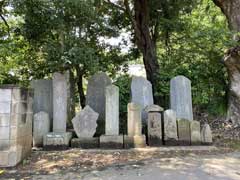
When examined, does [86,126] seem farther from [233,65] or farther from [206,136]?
[233,65]

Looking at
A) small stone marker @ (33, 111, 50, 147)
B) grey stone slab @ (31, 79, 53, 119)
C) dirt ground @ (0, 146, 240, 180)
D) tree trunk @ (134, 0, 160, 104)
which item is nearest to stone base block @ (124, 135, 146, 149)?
dirt ground @ (0, 146, 240, 180)

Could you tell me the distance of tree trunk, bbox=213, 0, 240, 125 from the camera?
22.8ft

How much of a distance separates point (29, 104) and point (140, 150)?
2303 mm

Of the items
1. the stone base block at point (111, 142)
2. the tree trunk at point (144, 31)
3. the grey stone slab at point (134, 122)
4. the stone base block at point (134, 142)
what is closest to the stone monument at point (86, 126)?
the stone base block at point (111, 142)

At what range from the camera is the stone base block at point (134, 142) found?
5426mm

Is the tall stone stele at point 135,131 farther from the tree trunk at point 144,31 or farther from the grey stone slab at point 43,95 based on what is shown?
the tree trunk at point 144,31

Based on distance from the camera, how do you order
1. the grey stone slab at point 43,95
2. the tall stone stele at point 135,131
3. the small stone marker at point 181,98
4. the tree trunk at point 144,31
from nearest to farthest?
the tall stone stele at point 135,131 → the grey stone slab at point 43,95 → the small stone marker at point 181,98 → the tree trunk at point 144,31

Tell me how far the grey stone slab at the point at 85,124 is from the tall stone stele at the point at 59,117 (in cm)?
24

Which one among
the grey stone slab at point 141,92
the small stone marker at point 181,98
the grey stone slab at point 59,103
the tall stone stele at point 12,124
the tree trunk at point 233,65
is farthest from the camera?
the tree trunk at point 233,65

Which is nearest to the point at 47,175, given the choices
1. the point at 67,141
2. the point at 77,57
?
the point at 67,141

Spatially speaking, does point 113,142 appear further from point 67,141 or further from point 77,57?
point 77,57

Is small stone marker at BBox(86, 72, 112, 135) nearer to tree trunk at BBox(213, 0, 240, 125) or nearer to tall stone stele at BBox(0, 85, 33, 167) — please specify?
tall stone stele at BBox(0, 85, 33, 167)

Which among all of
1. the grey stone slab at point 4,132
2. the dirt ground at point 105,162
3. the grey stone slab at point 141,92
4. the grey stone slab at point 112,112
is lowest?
the dirt ground at point 105,162

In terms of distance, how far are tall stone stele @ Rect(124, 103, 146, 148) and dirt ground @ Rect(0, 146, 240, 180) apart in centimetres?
24
